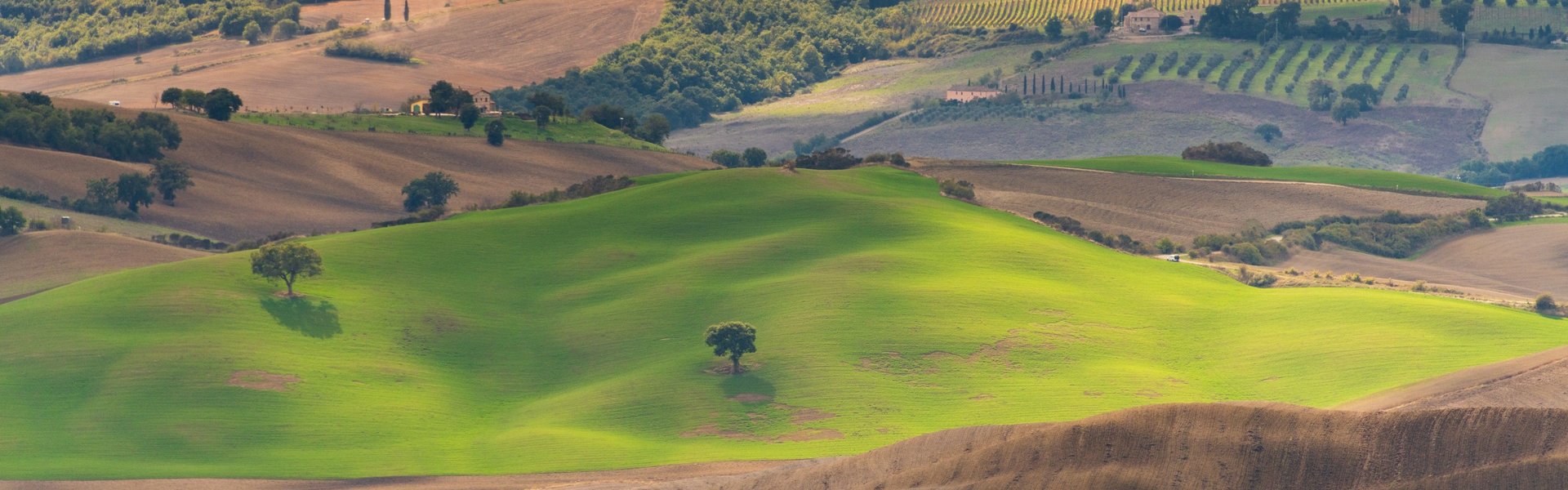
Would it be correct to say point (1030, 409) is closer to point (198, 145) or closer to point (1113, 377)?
point (1113, 377)

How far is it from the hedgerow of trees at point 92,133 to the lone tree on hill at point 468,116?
29986mm

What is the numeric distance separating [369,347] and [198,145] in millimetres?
70862

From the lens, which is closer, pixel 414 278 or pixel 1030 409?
pixel 1030 409

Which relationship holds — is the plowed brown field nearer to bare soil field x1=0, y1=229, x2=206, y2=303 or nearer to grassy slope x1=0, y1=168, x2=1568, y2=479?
grassy slope x1=0, y1=168, x2=1568, y2=479

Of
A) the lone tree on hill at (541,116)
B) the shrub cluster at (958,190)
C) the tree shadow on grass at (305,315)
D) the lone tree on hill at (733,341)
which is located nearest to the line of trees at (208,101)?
the lone tree on hill at (541,116)

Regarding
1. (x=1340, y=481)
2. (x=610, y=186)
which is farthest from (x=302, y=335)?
(x=1340, y=481)

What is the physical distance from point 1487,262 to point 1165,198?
90.6ft

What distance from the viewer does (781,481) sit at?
4097cm

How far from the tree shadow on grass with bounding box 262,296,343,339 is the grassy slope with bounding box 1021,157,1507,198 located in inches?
3507

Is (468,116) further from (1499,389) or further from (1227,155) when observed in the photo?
(1499,389)

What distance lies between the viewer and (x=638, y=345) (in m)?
88.7

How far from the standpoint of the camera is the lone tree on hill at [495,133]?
557 ft

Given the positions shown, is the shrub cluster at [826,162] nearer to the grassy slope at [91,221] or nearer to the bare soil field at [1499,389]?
the grassy slope at [91,221]

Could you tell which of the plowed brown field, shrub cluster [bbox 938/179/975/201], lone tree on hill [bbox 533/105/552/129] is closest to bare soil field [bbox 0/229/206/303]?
shrub cluster [bbox 938/179/975/201]
